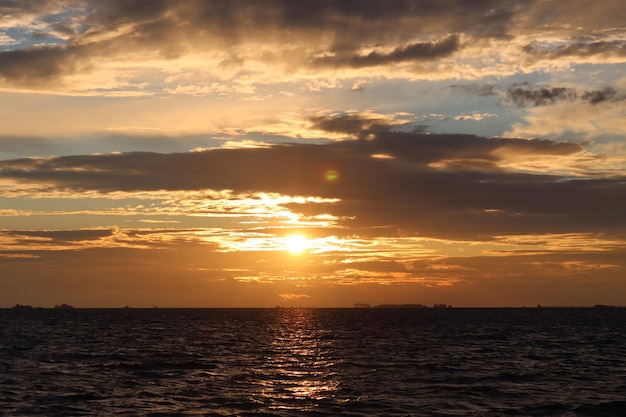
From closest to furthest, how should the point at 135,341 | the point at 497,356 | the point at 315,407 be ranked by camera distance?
the point at 315,407 < the point at 497,356 < the point at 135,341

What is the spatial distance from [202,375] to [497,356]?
3498cm

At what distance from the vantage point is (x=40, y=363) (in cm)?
6412

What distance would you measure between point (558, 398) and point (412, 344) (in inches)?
1877

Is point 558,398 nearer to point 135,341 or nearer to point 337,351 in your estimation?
point 337,351

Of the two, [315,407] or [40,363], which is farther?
[40,363]

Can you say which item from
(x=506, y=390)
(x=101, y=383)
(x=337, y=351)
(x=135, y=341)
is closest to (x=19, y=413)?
(x=101, y=383)

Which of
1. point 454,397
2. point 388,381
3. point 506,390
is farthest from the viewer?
point 388,381

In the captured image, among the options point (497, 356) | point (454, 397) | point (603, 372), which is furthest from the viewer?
point (497, 356)

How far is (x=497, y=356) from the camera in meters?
74.3

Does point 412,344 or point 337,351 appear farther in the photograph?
point 412,344

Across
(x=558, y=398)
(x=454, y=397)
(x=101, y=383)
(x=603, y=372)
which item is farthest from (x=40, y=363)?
(x=603, y=372)

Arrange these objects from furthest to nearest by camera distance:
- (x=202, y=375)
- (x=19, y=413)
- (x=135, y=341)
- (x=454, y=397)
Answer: (x=135, y=341), (x=202, y=375), (x=454, y=397), (x=19, y=413)

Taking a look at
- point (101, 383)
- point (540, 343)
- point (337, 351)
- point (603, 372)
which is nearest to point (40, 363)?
point (101, 383)

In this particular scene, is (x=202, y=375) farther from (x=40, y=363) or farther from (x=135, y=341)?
(x=135, y=341)
